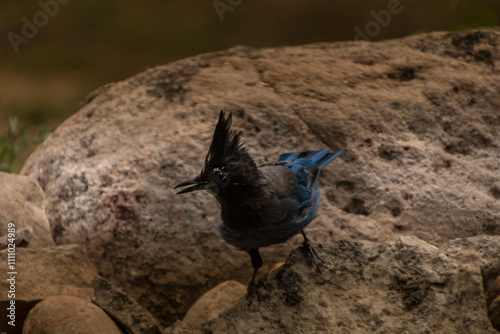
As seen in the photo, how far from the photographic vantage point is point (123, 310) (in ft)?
9.12

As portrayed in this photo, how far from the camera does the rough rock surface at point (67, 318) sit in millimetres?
2568

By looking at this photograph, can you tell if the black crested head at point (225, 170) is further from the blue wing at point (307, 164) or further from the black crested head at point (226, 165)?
the blue wing at point (307, 164)

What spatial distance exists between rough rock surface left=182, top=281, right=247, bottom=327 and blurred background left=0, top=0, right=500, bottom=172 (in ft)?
9.02

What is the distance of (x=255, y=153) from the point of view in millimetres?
3537

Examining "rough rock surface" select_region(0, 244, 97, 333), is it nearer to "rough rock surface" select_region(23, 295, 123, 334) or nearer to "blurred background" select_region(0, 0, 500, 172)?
"rough rock surface" select_region(23, 295, 123, 334)

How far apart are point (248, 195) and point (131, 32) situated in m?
3.28

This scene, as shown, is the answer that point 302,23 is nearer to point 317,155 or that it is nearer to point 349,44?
point 349,44

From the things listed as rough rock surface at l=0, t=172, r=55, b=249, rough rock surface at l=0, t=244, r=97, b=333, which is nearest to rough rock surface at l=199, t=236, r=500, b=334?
rough rock surface at l=0, t=244, r=97, b=333

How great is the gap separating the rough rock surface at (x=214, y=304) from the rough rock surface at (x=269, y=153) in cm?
26

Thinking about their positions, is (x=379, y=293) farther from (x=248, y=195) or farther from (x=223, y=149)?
(x=223, y=149)

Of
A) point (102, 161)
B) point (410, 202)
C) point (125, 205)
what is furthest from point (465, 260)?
point (102, 161)

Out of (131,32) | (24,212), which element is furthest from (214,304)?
(131,32)

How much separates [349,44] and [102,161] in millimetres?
1928

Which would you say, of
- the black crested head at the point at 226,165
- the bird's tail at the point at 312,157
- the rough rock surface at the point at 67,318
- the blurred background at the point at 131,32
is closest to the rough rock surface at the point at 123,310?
the rough rock surface at the point at 67,318
